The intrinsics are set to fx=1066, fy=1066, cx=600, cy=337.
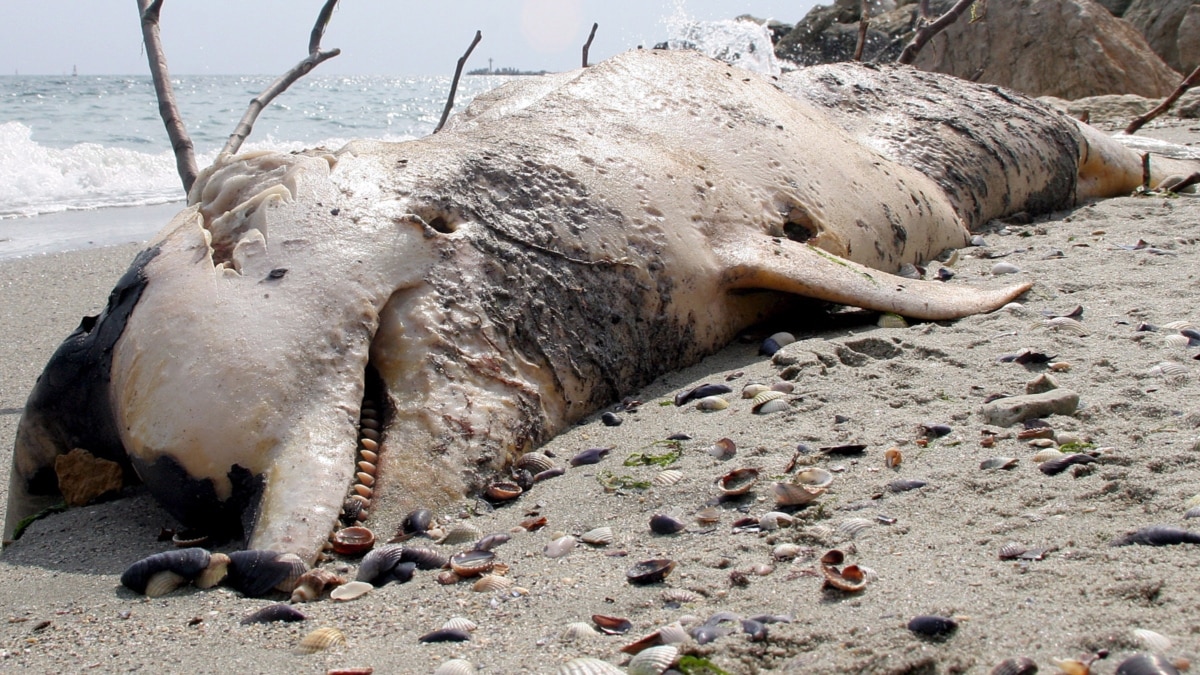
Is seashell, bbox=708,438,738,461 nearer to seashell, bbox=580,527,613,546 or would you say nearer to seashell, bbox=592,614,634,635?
seashell, bbox=580,527,613,546

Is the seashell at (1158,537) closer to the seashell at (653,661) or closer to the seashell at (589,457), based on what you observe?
the seashell at (653,661)

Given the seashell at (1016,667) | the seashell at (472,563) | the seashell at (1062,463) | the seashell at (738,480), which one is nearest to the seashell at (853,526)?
the seashell at (738,480)

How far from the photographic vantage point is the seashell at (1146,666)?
5.28 feet

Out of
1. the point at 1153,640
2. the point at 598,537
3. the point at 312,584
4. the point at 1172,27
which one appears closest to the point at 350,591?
the point at 312,584

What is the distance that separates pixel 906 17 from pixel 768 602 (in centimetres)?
2363

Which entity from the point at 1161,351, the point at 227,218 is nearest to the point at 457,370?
the point at 227,218

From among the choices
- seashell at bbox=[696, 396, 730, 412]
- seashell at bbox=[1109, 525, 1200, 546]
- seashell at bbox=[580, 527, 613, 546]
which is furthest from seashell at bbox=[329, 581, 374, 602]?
seashell at bbox=[1109, 525, 1200, 546]

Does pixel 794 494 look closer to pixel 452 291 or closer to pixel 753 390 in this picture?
pixel 753 390

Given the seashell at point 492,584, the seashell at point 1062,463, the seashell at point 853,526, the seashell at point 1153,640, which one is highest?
the seashell at point 1153,640

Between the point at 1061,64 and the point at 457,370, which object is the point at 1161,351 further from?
the point at 1061,64

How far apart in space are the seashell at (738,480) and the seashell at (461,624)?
85 centimetres

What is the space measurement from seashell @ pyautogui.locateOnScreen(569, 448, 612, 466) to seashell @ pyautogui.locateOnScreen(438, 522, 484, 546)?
52 cm

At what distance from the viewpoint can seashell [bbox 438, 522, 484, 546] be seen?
2.96m

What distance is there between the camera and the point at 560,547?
277 cm
